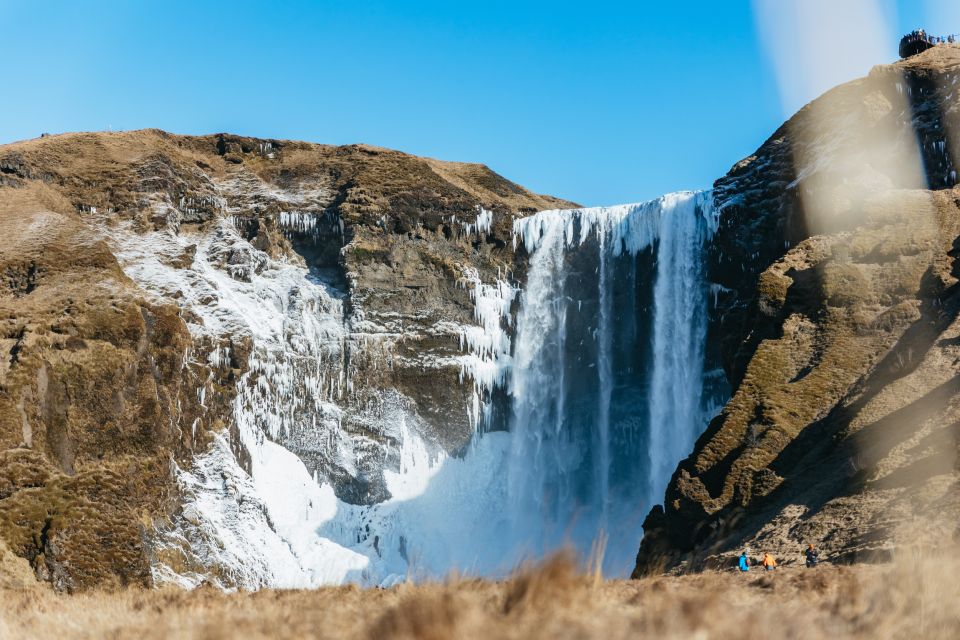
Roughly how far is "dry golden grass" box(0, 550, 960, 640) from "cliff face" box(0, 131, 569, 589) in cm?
2864

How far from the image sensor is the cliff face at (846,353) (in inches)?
968

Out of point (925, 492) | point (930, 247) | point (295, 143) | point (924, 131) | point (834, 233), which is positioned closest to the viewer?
point (925, 492)

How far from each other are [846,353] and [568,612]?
27.3m

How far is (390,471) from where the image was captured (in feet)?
185

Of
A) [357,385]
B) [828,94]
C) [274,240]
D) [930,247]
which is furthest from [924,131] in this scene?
[274,240]

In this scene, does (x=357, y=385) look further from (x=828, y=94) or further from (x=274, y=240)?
(x=828, y=94)

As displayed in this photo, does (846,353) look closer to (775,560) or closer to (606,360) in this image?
(775,560)

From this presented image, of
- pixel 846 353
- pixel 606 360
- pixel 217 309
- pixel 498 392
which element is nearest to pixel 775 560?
pixel 846 353

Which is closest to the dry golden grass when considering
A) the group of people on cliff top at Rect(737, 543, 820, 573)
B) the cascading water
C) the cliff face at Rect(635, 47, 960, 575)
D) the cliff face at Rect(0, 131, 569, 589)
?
the group of people on cliff top at Rect(737, 543, 820, 573)

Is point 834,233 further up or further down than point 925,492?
further up

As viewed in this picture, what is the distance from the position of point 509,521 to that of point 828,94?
2876cm

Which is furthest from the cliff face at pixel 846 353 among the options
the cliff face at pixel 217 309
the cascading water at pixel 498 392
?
the cliff face at pixel 217 309

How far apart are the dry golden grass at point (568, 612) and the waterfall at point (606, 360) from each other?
3984 cm

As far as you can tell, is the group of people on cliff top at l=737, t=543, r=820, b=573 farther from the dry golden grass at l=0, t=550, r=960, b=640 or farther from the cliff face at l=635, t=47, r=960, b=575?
the dry golden grass at l=0, t=550, r=960, b=640
